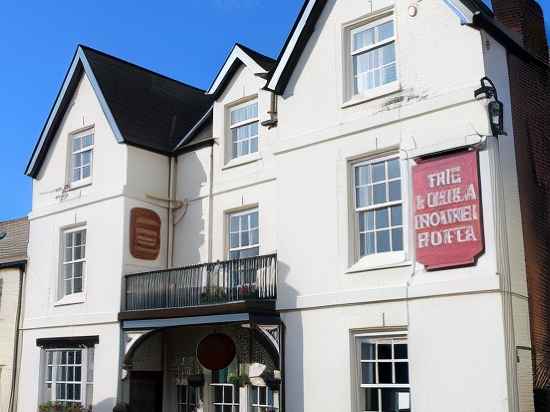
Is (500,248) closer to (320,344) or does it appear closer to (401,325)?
(401,325)

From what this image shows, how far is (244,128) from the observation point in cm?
1948

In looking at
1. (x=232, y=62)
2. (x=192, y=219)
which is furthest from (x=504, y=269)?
(x=232, y=62)

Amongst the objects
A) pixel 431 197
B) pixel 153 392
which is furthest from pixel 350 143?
pixel 153 392

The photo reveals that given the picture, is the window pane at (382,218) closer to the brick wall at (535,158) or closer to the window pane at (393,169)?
the window pane at (393,169)

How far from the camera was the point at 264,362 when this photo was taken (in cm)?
1702

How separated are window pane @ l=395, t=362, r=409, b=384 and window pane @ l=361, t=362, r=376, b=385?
508mm

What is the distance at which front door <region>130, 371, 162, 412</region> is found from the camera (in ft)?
61.0

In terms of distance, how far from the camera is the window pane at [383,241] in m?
14.6

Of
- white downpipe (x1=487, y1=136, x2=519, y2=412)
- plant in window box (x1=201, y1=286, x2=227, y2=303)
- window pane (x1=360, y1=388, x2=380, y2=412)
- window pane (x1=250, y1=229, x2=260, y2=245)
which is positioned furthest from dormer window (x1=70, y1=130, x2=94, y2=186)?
white downpipe (x1=487, y1=136, x2=519, y2=412)

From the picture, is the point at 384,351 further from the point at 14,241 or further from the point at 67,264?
the point at 14,241

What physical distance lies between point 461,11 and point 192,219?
918cm

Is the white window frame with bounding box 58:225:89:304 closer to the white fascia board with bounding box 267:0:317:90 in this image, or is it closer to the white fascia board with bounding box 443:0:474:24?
the white fascia board with bounding box 267:0:317:90

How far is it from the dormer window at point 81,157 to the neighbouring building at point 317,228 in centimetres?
6

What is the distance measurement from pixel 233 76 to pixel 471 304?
967 cm
